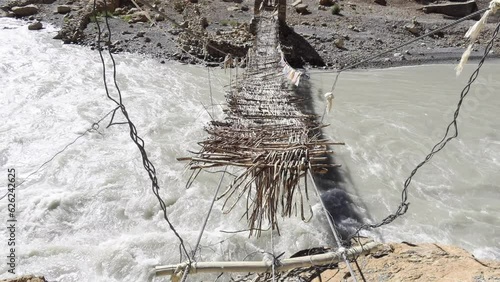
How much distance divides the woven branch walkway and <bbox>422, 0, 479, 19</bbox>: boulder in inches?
377

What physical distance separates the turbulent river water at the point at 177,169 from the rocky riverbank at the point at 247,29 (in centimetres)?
92

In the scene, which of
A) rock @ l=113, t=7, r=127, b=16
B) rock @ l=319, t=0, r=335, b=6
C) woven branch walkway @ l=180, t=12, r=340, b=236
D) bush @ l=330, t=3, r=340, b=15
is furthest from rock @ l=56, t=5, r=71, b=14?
woven branch walkway @ l=180, t=12, r=340, b=236

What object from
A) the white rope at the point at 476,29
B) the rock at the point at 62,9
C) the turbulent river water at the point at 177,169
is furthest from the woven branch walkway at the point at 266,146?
the rock at the point at 62,9

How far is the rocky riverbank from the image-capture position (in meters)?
8.57

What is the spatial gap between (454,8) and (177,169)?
11.4 m

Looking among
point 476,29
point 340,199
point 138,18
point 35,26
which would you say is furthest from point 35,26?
point 476,29

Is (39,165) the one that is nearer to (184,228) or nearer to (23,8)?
Answer: (184,228)

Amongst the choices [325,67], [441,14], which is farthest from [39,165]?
[441,14]

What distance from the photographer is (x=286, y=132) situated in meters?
2.92

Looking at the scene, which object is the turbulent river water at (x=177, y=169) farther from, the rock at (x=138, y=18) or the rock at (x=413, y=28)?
the rock at (x=413, y=28)

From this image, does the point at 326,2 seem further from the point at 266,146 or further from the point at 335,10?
the point at 266,146

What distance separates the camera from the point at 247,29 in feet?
29.4

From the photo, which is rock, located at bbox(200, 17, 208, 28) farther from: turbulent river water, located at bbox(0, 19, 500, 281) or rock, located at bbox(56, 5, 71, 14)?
rock, located at bbox(56, 5, 71, 14)

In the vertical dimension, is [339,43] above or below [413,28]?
below
